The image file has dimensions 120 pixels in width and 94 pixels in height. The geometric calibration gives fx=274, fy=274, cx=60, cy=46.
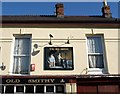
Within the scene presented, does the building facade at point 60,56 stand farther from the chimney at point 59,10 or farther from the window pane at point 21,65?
the chimney at point 59,10

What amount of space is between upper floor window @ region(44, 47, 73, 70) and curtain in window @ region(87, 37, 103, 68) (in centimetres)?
96

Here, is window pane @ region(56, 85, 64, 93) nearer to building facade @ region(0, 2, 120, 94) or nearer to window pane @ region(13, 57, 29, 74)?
building facade @ region(0, 2, 120, 94)

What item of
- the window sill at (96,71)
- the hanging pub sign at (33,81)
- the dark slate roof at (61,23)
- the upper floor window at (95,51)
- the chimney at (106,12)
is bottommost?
the hanging pub sign at (33,81)

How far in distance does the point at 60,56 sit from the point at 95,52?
1.71 meters

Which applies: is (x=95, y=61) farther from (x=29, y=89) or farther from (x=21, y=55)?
(x=21, y=55)

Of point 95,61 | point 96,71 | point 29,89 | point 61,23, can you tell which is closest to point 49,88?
point 29,89

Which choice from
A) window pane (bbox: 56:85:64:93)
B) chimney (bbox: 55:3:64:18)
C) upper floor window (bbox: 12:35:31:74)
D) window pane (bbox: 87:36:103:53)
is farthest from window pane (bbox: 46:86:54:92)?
chimney (bbox: 55:3:64:18)

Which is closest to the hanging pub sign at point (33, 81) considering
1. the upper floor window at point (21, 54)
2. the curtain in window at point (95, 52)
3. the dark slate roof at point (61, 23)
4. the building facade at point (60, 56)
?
the building facade at point (60, 56)

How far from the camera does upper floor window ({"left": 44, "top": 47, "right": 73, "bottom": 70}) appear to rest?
41.5ft

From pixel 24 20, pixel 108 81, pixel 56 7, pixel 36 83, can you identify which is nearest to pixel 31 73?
pixel 36 83

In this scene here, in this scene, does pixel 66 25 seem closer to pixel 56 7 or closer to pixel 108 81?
pixel 56 7

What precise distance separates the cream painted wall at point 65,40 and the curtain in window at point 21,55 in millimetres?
343

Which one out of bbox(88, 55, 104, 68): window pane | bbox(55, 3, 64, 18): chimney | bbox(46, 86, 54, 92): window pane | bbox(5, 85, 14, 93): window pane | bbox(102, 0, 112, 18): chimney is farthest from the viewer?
bbox(102, 0, 112, 18): chimney

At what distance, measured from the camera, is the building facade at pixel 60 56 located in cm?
1222
